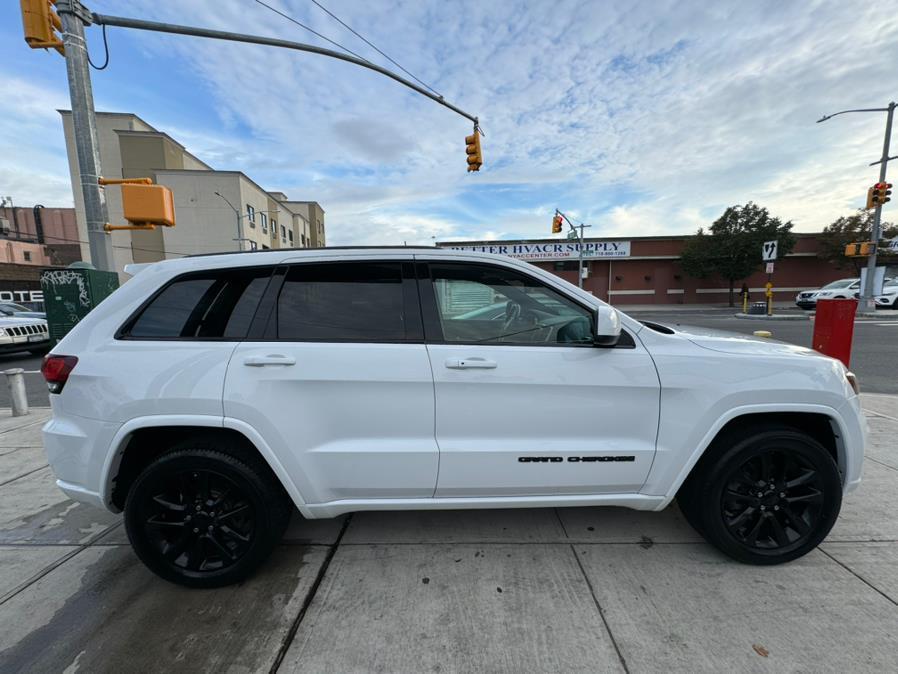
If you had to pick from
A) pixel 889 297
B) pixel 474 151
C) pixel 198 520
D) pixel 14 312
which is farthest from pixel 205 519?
pixel 889 297

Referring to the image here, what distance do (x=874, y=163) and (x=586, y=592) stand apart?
81.9 ft

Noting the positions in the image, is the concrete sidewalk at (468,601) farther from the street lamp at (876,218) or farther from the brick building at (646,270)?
the brick building at (646,270)

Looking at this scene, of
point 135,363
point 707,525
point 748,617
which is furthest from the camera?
point 707,525

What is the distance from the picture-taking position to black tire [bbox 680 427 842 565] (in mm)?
2357

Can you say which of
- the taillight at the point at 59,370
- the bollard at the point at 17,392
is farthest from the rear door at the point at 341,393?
the bollard at the point at 17,392

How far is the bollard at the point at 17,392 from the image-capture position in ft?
18.4

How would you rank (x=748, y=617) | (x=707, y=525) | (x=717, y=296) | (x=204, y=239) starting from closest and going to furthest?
1. (x=748, y=617)
2. (x=707, y=525)
3. (x=717, y=296)
4. (x=204, y=239)

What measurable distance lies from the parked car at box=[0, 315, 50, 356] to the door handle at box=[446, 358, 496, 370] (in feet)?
39.8

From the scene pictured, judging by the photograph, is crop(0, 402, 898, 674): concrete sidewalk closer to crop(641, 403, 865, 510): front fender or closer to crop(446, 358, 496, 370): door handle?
crop(641, 403, 865, 510): front fender

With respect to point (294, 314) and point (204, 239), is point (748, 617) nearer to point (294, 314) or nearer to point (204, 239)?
point (294, 314)

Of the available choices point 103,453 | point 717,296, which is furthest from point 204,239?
point 717,296

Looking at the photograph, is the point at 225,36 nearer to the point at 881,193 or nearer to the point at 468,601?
the point at 468,601

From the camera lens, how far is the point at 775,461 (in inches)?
96.6

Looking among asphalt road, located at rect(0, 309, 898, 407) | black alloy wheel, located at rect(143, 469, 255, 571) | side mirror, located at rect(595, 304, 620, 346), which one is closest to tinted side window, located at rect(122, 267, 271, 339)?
black alloy wheel, located at rect(143, 469, 255, 571)
